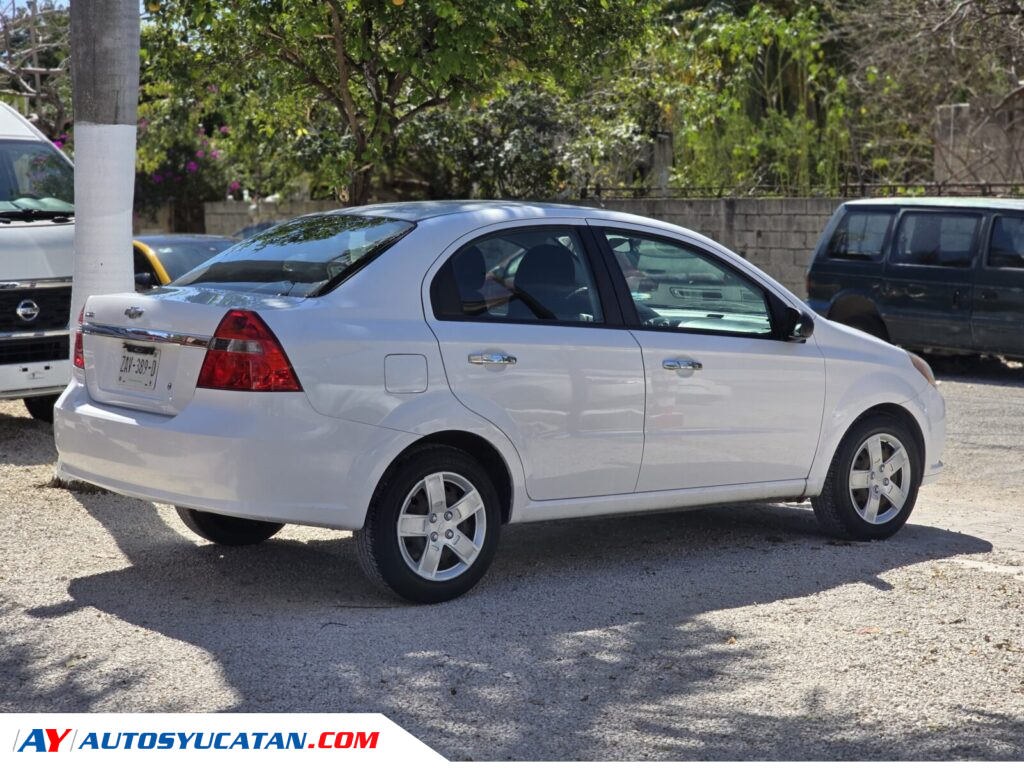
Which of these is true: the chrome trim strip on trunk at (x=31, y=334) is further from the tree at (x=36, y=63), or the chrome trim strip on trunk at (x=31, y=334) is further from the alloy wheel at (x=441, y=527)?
the tree at (x=36, y=63)

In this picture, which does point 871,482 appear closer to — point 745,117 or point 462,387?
point 462,387

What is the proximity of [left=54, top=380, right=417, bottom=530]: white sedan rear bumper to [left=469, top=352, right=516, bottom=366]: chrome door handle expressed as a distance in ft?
1.47

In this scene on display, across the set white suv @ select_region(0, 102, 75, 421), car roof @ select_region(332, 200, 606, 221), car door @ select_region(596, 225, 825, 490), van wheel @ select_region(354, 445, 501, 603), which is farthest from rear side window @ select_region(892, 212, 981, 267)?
van wheel @ select_region(354, 445, 501, 603)

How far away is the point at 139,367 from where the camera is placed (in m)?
6.18

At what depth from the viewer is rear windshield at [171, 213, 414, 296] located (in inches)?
243

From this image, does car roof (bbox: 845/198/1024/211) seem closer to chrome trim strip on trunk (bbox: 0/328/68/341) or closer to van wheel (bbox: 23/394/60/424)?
van wheel (bbox: 23/394/60/424)

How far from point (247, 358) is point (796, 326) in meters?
2.84

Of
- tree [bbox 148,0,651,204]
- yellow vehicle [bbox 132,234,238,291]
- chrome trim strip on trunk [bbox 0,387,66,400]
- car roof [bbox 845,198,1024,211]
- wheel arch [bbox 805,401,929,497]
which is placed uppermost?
tree [bbox 148,0,651,204]

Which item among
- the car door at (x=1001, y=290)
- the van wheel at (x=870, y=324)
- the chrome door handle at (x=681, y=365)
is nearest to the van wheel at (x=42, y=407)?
the chrome door handle at (x=681, y=365)

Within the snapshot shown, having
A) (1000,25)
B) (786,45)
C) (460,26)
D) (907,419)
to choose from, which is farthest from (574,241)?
(786,45)

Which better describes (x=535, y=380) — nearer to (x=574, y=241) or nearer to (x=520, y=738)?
(x=574, y=241)

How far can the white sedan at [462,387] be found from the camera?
577 centimetres

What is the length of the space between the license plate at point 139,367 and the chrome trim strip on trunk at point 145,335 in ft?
0.16

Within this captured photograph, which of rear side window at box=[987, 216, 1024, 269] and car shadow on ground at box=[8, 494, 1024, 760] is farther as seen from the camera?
rear side window at box=[987, 216, 1024, 269]
